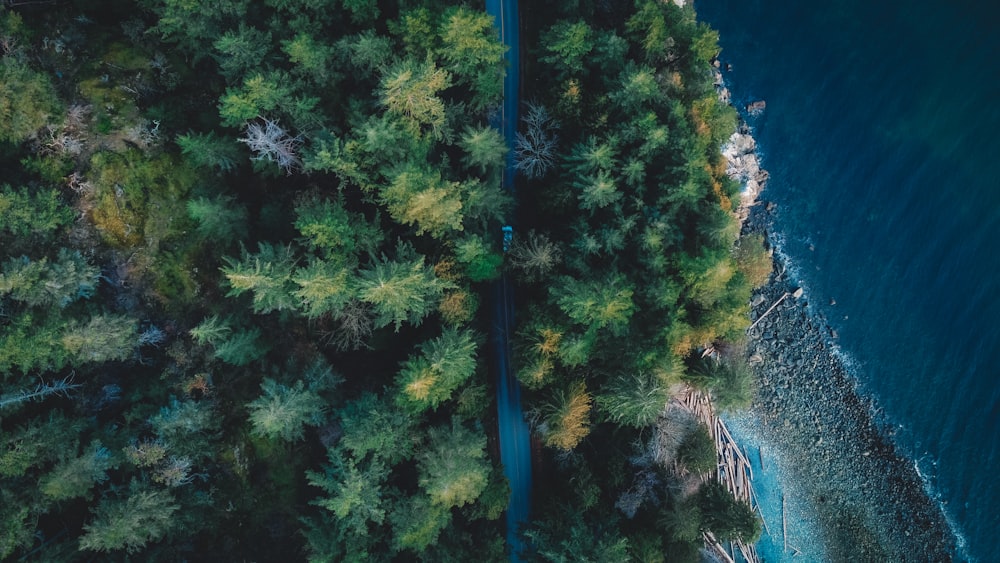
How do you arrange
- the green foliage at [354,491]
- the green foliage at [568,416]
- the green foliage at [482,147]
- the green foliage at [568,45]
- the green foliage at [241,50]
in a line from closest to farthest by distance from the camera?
the green foliage at [241,50] < the green foliage at [354,491] < the green foliage at [482,147] < the green foliage at [568,45] < the green foliage at [568,416]

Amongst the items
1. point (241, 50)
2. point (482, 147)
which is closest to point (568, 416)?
point (482, 147)

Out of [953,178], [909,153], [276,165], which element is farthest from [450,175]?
[953,178]

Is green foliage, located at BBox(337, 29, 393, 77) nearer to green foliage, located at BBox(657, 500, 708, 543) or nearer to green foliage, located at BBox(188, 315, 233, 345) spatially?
green foliage, located at BBox(188, 315, 233, 345)

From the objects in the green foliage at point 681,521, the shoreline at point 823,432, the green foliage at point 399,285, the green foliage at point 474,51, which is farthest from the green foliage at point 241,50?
the green foliage at point 681,521

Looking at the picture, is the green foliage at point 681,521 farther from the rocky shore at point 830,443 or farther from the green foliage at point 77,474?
the green foliage at point 77,474

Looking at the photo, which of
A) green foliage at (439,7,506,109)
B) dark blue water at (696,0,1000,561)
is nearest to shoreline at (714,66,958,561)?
dark blue water at (696,0,1000,561)
